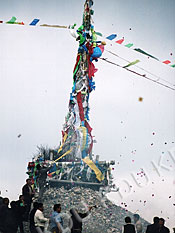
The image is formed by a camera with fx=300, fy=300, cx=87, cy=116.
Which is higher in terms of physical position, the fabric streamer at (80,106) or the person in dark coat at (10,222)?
the fabric streamer at (80,106)

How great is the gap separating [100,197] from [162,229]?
4881 mm

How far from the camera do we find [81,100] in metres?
12.5

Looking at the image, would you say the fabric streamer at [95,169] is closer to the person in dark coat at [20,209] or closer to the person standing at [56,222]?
the person in dark coat at [20,209]

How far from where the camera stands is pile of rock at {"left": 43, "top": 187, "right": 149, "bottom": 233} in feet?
30.8

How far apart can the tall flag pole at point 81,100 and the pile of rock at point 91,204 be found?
4.51 feet

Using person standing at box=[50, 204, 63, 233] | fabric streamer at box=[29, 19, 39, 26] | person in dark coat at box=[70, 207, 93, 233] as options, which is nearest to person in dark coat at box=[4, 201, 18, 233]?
person standing at box=[50, 204, 63, 233]

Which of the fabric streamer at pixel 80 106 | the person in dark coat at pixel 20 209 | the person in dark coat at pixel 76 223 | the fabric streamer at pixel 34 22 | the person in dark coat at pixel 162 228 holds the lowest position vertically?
the person in dark coat at pixel 162 228

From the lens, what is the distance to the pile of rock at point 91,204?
938cm

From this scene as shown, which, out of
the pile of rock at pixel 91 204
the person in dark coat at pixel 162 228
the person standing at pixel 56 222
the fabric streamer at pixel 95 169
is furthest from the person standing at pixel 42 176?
the person in dark coat at pixel 162 228

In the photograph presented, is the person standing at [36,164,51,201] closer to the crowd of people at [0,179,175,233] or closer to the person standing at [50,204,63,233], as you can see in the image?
the crowd of people at [0,179,175,233]

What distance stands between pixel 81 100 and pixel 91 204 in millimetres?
4263

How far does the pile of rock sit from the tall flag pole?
1375mm

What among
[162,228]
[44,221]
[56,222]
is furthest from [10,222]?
[162,228]

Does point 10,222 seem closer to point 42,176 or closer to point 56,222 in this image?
point 56,222
